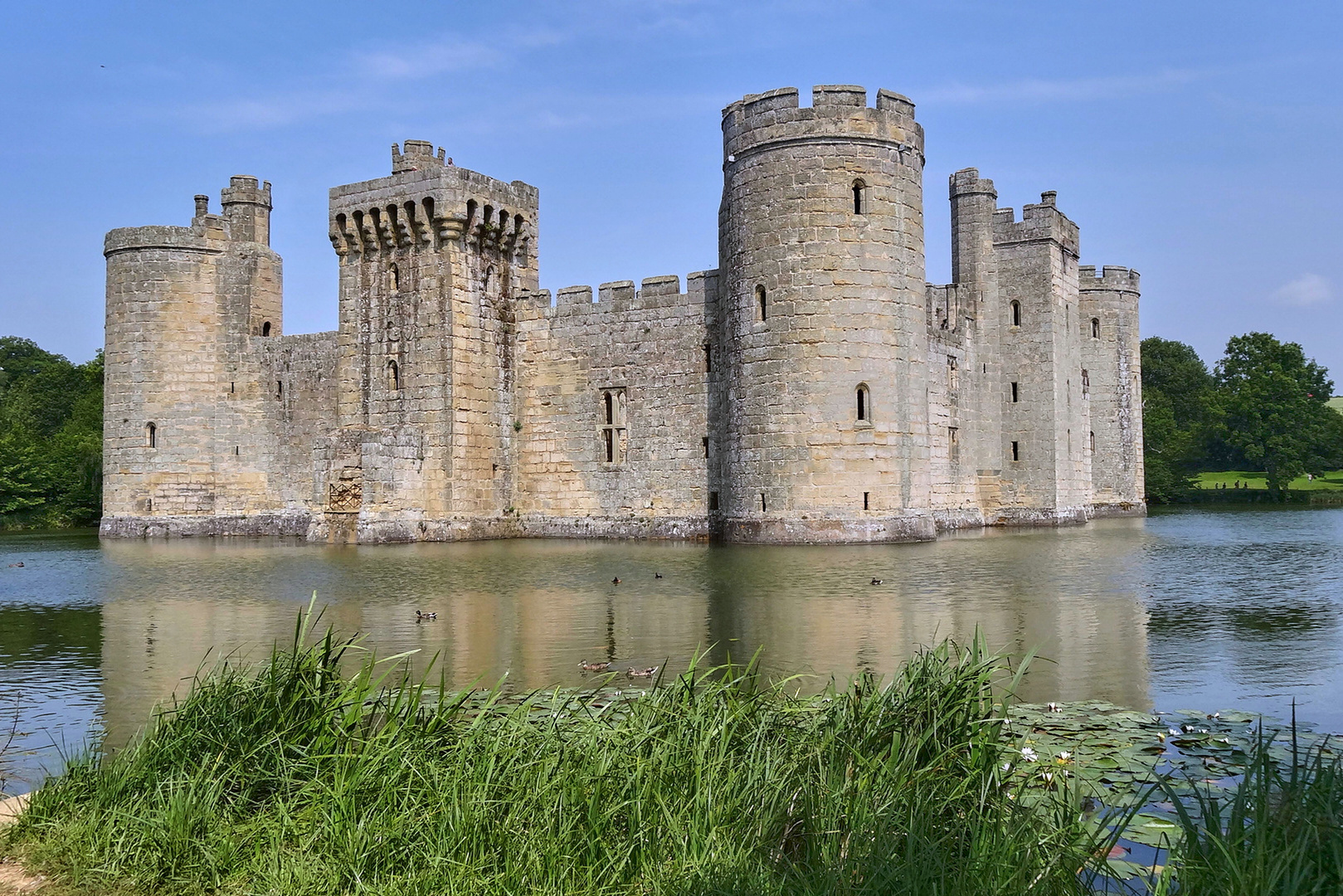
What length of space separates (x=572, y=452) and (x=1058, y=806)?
24777 millimetres

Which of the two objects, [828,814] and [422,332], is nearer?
[828,814]

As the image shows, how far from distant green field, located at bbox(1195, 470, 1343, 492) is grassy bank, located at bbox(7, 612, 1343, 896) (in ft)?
197

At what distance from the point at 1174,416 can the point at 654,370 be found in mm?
51688

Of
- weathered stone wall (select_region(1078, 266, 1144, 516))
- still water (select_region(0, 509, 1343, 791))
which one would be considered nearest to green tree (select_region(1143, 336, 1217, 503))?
weathered stone wall (select_region(1078, 266, 1144, 516))

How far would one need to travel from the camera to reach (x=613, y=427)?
28.2m

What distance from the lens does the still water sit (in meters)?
8.19

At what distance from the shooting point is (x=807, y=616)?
38.9 ft

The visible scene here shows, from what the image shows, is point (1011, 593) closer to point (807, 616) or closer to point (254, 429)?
point (807, 616)

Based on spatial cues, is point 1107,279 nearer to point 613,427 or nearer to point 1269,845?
point 613,427

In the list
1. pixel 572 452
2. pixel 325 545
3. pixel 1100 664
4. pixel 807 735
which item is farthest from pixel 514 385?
pixel 807 735

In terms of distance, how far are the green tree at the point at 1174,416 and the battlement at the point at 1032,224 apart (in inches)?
960

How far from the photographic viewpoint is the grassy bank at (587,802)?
4.00 metres

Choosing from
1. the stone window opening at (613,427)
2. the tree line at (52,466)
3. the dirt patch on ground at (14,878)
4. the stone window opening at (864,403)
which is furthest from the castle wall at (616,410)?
the dirt patch on ground at (14,878)

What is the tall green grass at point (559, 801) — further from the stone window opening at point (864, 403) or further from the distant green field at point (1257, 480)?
the distant green field at point (1257, 480)
